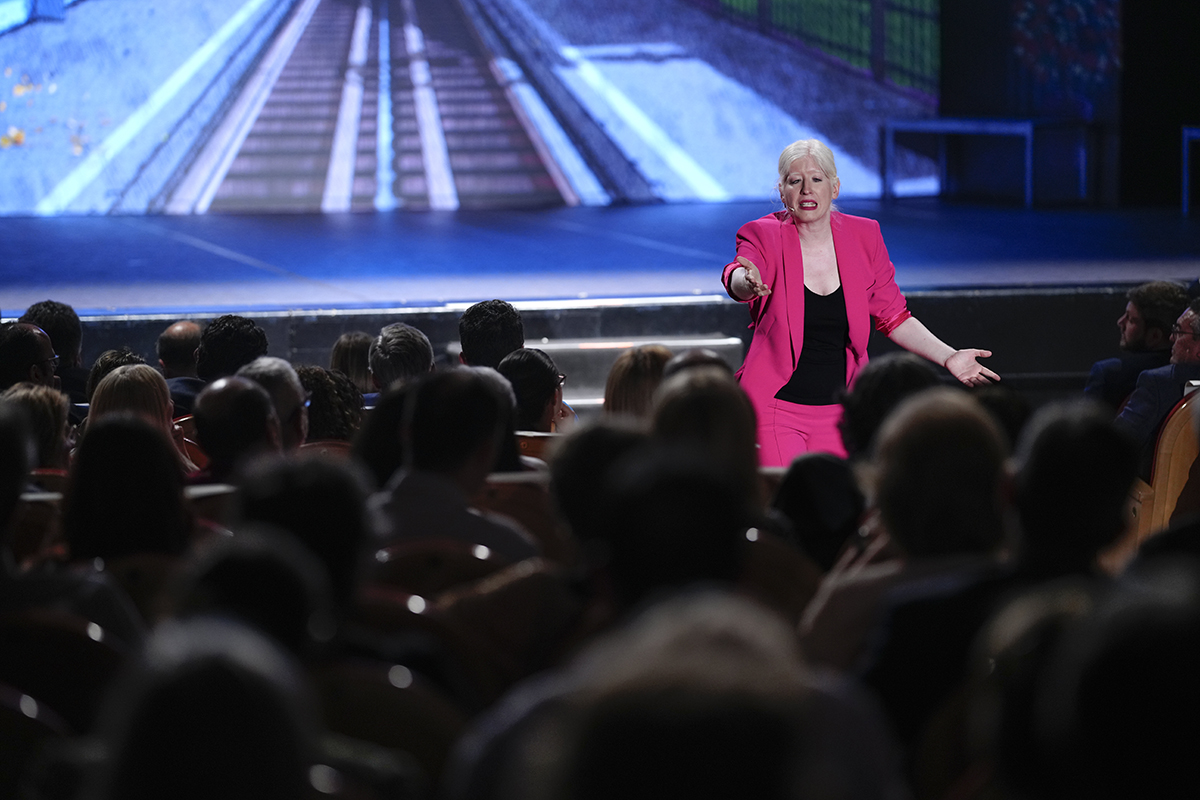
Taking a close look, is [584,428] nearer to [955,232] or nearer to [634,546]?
[634,546]

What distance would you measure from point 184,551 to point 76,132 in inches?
323

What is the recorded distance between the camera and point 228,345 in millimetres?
3625

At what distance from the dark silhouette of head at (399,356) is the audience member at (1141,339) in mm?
2109

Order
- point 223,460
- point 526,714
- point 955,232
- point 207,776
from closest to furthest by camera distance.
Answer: point 207,776 → point 526,714 → point 223,460 → point 955,232

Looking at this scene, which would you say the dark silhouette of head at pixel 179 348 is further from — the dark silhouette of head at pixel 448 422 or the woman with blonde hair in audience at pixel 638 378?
the dark silhouette of head at pixel 448 422

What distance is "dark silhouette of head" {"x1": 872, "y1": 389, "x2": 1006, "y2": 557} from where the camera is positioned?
1482 mm

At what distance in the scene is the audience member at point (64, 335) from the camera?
4.10 meters

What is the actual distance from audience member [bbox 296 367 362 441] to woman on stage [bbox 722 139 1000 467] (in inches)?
40.0

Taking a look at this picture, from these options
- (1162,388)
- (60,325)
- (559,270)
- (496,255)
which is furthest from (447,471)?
(496,255)

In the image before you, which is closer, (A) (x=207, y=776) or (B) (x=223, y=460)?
(A) (x=207, y=776)

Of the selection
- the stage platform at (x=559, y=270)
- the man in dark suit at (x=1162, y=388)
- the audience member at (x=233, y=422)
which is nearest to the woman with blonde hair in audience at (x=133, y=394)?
the audience member at (x=233, y=422)

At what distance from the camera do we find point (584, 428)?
66.7 inches

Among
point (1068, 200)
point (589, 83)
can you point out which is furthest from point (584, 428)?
point (1068, 200)

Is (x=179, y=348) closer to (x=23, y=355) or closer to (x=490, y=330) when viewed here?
(x=23, y=355)
